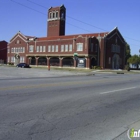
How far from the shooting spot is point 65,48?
69812 millimetres

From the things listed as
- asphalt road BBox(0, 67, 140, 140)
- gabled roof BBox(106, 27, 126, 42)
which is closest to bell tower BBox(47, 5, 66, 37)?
gabled roof BBox(106, 27, 126, 42)

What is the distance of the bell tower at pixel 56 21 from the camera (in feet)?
269

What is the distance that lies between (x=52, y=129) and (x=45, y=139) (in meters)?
0.77

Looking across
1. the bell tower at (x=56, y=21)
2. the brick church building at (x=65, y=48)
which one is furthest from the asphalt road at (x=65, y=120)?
the bell tower at (x=56, y=21)

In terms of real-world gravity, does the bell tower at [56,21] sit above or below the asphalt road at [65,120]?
above

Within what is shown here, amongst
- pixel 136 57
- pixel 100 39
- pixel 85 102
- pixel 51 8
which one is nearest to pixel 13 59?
pixel 51 8

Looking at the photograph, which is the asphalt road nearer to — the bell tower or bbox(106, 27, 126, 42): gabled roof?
bbox(106, 27, 126, 42): gabled roof

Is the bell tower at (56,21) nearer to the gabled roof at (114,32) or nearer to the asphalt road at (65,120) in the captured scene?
the gabled roof at (114,32)

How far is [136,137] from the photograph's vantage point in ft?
19.1

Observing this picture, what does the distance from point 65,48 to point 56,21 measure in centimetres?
1678

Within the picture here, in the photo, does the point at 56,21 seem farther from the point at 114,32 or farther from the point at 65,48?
the point at 114,32

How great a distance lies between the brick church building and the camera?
2621 inches

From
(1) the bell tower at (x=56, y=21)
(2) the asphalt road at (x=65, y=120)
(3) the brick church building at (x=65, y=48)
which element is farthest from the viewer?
(1) the bell tower at (x=56, y=21)

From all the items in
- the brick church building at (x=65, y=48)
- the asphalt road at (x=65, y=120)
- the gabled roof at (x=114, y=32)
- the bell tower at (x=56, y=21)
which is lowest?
the asphalt road at (x=65, y=120)
